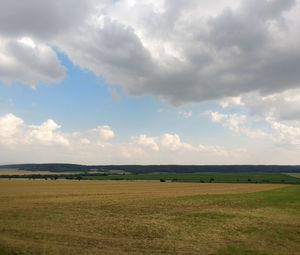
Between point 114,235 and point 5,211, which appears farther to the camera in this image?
point 5,211

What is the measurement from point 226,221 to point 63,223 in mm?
16224

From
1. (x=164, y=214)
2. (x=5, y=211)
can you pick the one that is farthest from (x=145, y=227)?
(x=5, y=211)

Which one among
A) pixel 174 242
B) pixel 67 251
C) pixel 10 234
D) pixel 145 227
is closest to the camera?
pixel 67 251

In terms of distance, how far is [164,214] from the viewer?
2955cm

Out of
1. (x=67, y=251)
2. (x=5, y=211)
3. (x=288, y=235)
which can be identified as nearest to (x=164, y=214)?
(x=288, y=235)

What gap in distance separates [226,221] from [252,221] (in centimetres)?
266

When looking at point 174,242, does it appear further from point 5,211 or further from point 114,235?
point 5,211

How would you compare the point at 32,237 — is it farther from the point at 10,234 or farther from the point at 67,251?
the point at 67,251

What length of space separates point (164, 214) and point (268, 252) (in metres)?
14.7

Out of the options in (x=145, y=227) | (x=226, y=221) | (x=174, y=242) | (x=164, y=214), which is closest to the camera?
(x=174, y=242)

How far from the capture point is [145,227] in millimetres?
22844

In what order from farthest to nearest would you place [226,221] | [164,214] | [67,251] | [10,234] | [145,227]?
1. [164,214]
2. [226,221]
3. [145,227]
4. [10,234]
5. [67,251]

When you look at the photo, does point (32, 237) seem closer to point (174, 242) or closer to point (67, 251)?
point (67, 251)

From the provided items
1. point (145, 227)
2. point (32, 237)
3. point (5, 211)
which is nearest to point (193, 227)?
point (145, 227)
